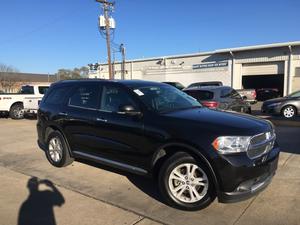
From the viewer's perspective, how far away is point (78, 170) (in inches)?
234

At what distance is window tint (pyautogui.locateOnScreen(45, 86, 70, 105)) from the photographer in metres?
6.27

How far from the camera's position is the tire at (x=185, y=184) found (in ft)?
13.0

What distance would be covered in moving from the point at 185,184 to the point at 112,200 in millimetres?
1149

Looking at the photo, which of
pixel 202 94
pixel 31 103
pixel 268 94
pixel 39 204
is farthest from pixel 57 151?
pixel 268 94

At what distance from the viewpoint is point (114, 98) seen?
203 inches

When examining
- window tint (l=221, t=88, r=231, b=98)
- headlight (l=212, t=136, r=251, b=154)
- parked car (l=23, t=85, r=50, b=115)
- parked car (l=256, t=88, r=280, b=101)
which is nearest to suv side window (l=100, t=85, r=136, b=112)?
headlight (l=212, t=136, r=251, b=154)

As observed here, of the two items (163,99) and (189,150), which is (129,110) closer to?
(163,99)

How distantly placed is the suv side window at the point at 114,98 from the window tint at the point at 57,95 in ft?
4.25

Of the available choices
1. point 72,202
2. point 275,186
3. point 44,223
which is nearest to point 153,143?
point 72,202

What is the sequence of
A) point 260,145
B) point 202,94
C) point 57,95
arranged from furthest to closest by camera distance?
point 202,94 → point 57,95 → point 260,145

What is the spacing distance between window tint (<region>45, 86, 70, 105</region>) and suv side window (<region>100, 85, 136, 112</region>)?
1.29 meters

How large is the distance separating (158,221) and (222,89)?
292 inches

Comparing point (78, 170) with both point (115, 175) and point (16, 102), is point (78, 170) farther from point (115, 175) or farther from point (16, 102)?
point (16, 102)

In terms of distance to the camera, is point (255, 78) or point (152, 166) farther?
point (255, 78)
